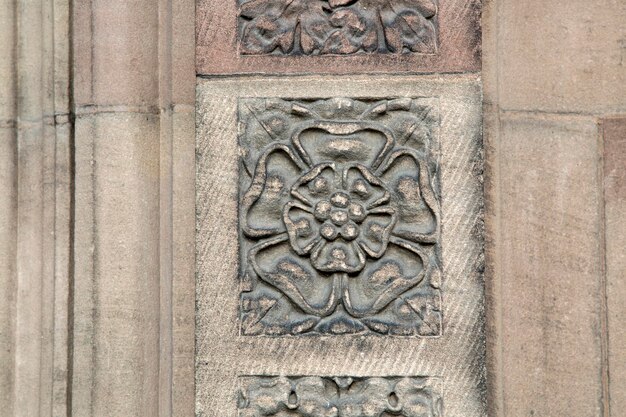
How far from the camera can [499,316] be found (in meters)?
1.89

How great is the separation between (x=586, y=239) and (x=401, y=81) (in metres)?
0.57

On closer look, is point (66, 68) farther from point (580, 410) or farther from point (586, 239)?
point (580, 410)

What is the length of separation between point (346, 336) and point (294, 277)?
0.61 ft

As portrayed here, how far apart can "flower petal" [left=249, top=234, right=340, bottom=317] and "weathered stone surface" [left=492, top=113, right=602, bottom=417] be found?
40 centimetres

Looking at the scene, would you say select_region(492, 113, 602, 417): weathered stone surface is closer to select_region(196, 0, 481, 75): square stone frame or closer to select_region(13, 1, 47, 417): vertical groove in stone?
select_region(196, 0, 481, 75): square stone frame

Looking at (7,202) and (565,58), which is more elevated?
(565,58)

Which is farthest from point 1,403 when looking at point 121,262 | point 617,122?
point 617,122

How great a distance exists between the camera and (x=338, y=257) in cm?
191

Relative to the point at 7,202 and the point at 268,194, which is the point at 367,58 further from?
the point at 7,202

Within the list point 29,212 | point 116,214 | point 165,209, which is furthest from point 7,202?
point 165,209

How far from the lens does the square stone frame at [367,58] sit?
1953mm

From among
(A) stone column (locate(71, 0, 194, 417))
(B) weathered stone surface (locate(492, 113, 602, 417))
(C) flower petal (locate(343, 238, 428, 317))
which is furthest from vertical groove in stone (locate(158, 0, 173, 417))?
(B) weathered stone surface (locate(492, 113, 602, 417))

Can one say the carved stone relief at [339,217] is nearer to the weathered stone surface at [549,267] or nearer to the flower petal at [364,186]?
the flower petal at [364,186]

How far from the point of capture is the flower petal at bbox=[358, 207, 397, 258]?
1909 mm
